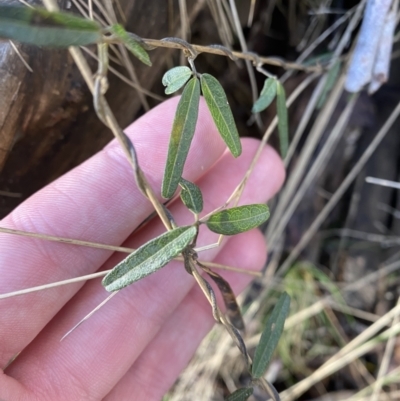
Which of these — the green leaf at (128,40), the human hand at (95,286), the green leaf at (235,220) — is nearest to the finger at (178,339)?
the human hand at (95,286)

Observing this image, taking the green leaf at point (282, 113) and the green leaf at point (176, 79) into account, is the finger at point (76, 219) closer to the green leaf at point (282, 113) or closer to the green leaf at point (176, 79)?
the green leaf at point (282, 113)

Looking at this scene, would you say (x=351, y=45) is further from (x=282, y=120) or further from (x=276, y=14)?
(x=282, y=120)

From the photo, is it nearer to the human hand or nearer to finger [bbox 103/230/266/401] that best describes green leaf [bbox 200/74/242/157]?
the human hand

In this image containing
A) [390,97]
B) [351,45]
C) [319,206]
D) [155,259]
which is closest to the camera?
[155,259]

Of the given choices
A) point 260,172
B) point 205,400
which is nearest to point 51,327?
point 260,172

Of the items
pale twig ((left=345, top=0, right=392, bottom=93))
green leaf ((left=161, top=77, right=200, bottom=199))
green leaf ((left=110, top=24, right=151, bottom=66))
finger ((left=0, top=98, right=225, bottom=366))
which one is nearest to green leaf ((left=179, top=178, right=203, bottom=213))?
green leaf ((left=161, top=77, right=200, bottom=199))

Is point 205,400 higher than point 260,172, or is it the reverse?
point 260,172

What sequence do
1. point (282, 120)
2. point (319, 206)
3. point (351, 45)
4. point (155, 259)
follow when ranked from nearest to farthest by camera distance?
point (155, 259), point (282, 120), point (351, 45), point (319, 206)
